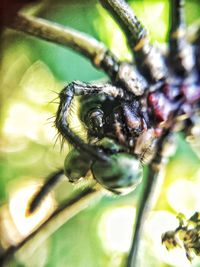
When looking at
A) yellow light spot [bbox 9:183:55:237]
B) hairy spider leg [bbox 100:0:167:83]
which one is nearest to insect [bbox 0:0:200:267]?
hairy spider leg [bbox 100:0:167:83]

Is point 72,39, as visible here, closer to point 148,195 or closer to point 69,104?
point 69,104

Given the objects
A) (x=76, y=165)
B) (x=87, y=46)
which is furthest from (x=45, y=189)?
(x=87, y=46)

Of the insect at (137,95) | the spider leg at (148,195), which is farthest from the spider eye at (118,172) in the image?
the spider leg at (148,195)

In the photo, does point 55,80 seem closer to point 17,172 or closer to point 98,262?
point 17,172

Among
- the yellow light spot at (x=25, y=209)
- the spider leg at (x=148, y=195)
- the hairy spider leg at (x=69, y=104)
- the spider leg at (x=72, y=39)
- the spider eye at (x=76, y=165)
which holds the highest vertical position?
the spider leg at (x=72, y=39)

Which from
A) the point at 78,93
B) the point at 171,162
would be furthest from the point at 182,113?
the point at 78,93

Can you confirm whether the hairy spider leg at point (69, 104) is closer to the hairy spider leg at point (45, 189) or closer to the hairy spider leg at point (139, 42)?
the hairy spider leg at point (139, 42)

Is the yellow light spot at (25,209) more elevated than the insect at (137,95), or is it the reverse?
the insect at (137,95)
